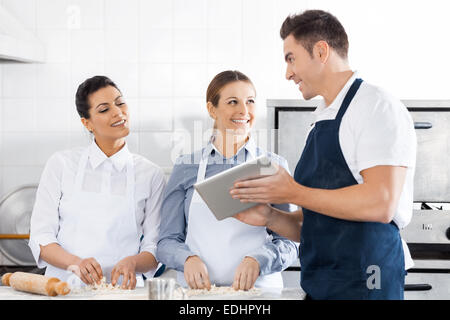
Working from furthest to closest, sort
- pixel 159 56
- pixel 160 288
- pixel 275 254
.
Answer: pixel 159 56
pixel 275 254
pixel 160 288

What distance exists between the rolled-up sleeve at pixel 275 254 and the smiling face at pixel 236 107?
15cm

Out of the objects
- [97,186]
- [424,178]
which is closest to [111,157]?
[97,186]

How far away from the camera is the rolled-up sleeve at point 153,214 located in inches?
32.0

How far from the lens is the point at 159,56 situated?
89 cm

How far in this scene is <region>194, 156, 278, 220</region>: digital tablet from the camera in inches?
23.1

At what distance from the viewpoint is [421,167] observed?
1.17 meters

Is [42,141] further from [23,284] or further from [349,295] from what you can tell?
[349,295]

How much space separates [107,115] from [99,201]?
136mm

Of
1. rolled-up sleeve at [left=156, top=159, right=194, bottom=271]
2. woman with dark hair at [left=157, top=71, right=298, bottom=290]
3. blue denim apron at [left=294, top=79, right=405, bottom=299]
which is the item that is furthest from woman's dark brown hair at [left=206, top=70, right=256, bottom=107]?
blue denim apron at [left=294, top=79, right=405, bottom=299]

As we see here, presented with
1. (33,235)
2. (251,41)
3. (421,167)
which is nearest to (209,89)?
(251,41)

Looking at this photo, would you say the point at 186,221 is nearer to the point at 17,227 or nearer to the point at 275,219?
the point at 275,219

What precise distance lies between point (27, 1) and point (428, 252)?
0.95 metres

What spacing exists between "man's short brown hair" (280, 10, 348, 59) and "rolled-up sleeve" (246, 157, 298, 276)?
11.0 inches

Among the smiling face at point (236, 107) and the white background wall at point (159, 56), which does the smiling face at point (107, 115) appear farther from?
the smiling face at point (236, 107)
